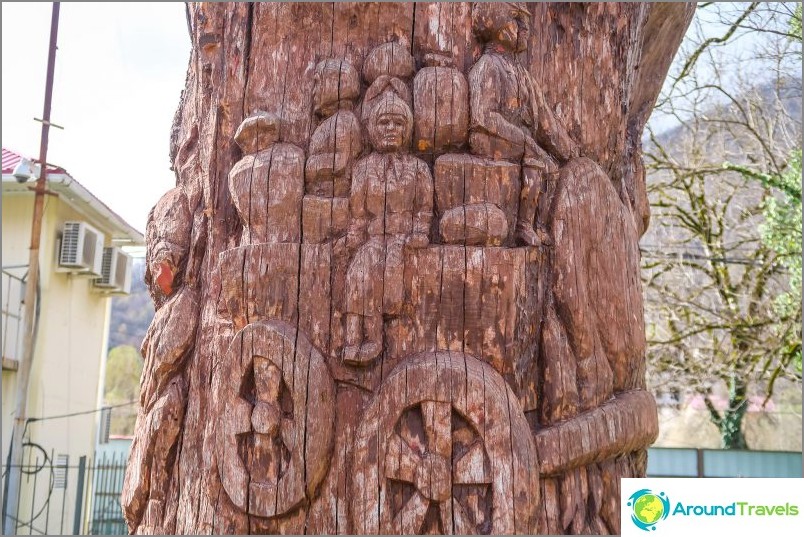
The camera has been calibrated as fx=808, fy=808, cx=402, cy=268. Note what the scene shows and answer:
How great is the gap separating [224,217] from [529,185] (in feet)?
4.28

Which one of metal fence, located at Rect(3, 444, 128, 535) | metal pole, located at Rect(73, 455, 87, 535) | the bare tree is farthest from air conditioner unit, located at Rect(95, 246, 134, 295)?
the bare tree

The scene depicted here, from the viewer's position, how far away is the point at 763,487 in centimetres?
305

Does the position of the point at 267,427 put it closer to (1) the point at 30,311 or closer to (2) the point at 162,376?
(2) the point at 162,376

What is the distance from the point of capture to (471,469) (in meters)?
2.92

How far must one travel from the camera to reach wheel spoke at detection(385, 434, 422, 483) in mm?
2924

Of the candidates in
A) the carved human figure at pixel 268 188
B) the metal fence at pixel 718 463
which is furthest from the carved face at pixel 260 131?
the metal fence at pixel 718 463

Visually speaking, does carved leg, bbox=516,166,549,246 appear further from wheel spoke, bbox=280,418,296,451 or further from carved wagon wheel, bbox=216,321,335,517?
wheel spoke, bbox=280,418,296,451

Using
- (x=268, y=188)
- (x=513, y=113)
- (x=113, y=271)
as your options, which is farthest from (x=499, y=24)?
(x=113, y=271)

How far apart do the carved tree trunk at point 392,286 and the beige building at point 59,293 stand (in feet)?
29.1

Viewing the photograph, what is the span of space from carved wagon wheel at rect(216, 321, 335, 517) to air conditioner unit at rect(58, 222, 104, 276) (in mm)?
10024

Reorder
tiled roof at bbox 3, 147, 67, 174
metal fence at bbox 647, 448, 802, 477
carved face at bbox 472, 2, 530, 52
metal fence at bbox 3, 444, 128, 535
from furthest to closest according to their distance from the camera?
metal fence at bbox 647, 448, 802, 477, metal fence at bbox 3, 444, 128, 535, tiled roof at bbox 3, 147, 67, 174, carved face at bbox 472, 2, 530, 52

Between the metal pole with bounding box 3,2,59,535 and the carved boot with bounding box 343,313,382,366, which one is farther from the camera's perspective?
the metal pole with bounding box 3,2,59,535

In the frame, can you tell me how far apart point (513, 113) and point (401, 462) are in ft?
4.97

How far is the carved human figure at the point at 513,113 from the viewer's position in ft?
11.0
